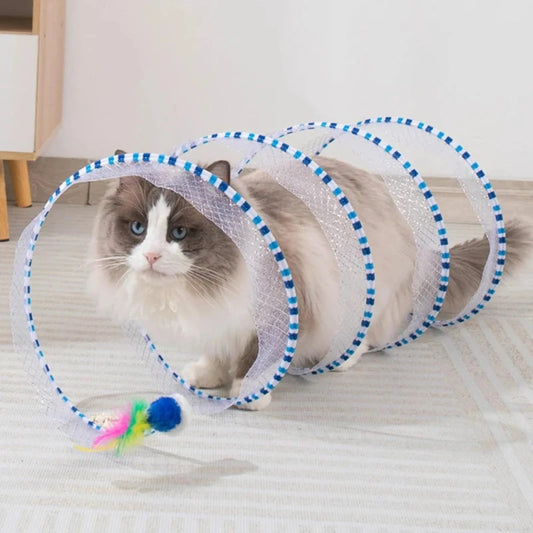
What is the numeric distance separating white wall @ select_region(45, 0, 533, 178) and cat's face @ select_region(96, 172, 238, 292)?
1.31 metres

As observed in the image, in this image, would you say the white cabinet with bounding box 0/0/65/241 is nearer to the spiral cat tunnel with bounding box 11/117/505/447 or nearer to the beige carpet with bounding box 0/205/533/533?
the beige carpet with bounding box 0/205/533/533

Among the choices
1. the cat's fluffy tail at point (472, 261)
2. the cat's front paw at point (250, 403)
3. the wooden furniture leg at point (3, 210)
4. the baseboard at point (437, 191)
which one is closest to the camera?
the cat's front paw at point (250, 403)

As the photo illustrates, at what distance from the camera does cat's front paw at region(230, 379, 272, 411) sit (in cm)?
154

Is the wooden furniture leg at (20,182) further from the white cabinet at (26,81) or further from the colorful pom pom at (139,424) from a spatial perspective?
the colorful pom pom at (139,424)

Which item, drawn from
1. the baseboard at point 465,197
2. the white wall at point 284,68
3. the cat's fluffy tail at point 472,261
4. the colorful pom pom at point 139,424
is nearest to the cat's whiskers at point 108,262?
the colorful pom pom at point 139,424

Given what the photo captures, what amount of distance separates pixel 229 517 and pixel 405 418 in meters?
0.47

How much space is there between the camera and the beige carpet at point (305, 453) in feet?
4.04

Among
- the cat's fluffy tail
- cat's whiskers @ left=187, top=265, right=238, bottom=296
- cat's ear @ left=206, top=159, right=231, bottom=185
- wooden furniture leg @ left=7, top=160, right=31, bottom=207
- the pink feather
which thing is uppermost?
cat's ear @ left=206, top=159, right=231, bottom=185

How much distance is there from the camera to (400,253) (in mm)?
1735

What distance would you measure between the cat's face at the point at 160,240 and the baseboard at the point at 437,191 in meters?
1.37

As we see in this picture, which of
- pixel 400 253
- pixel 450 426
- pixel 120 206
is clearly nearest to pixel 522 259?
pixel 400 253

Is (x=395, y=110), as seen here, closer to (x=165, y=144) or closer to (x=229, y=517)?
(x=165, y=144)

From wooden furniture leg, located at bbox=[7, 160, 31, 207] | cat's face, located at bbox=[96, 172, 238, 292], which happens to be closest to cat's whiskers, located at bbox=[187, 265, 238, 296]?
cat's face, located at bbox=[96, 172, 238, 292]

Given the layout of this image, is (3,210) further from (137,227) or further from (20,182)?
(137,227)
